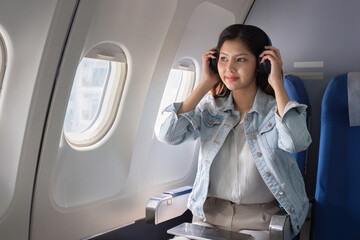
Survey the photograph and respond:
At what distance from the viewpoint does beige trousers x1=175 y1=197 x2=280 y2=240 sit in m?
2.33

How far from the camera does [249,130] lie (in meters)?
2.41

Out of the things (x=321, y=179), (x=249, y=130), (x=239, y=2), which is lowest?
(x=321, y=179)

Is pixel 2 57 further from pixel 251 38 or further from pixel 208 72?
pixel 251 38

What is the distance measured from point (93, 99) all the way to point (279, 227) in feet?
5.46

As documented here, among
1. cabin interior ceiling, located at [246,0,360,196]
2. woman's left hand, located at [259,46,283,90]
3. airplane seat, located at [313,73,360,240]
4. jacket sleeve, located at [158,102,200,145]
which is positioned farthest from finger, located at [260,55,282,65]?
cabin interior ceiling, located at [246,0,360,196]

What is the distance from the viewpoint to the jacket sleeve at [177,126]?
8.10 feet

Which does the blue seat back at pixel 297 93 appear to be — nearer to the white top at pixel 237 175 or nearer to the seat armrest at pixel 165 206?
the white top at pixel 237 175

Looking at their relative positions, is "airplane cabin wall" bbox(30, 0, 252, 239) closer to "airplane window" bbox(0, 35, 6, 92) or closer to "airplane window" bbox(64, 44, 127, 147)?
"airplane window" bbox(64, 44, 127, 147)

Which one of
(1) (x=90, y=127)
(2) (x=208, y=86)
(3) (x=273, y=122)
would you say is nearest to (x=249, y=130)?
(3) (x=273, y=122)

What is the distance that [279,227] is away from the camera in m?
2.12

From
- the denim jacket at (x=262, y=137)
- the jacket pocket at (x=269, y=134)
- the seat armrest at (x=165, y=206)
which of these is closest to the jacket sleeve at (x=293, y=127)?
the denim jacket at (x=262, y=137)

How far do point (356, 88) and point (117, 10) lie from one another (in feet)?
4.98

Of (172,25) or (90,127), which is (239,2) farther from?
(90,127)

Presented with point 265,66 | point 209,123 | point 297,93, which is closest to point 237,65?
point 265,66
